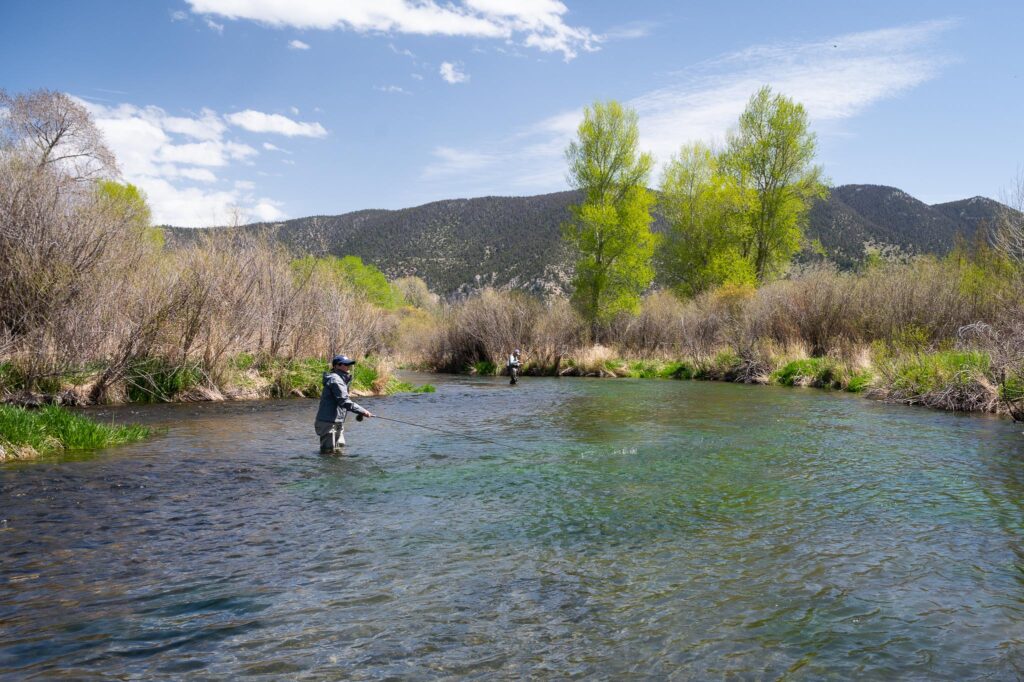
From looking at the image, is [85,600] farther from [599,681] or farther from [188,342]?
[188,342]

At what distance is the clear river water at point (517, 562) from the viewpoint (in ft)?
15.1

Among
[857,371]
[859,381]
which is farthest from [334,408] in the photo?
[857,371]

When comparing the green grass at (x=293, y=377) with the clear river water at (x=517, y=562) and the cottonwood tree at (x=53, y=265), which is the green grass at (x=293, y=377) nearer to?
the cottonwood tree at (x=53, y=265)

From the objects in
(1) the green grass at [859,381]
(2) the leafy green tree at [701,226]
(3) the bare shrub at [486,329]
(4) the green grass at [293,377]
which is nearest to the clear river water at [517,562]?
(4) the green grass at [293,377]

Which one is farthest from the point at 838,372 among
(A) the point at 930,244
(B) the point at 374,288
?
(A) the point at 930,244

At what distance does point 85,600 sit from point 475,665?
3.31 m

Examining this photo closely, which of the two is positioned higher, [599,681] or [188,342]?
[188,342]

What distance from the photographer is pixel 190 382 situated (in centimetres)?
1947

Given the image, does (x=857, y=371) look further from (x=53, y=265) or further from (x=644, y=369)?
(x=53, y=265)

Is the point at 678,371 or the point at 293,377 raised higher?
the point at 293,377

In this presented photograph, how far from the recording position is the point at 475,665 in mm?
4508

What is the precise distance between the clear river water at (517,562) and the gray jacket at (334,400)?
0.82 m

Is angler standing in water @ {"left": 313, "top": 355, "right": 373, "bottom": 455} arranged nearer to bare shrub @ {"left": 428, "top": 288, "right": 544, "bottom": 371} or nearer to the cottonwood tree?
the cottonwood tree

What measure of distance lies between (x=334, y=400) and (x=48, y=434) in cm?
471
